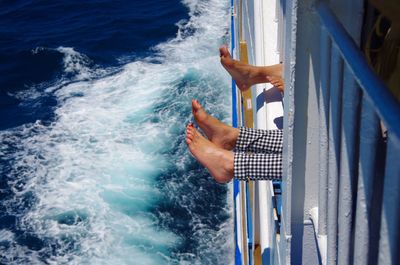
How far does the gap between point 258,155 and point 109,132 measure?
25.7ft

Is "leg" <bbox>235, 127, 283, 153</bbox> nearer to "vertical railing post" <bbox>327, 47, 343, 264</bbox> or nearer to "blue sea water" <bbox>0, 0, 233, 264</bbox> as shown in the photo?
"vertical railing post" <bbox>327, 47, 343, 264</bbox>

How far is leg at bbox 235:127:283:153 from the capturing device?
3932mm

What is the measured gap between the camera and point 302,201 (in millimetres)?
2475

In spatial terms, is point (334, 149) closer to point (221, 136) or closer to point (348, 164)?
point (348, 164)

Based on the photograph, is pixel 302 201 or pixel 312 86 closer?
pixel 312 86

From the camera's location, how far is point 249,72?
4.99 meters

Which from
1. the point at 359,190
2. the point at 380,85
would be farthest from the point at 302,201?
the point at 380,85

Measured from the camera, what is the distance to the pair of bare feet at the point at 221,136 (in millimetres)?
4070

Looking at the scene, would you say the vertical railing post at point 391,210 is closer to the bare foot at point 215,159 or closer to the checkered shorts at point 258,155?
the checkered shorts at point 258,155

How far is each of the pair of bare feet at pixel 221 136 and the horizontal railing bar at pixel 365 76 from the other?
2.17 meters

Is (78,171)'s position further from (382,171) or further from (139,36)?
(382,171)

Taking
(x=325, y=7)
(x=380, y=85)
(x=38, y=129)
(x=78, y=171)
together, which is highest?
(x=325, y=7)

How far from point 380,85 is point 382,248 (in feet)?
1.57

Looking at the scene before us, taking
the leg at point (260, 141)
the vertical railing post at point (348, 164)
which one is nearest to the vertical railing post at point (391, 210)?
the vertical railing post at point (348, 164)
